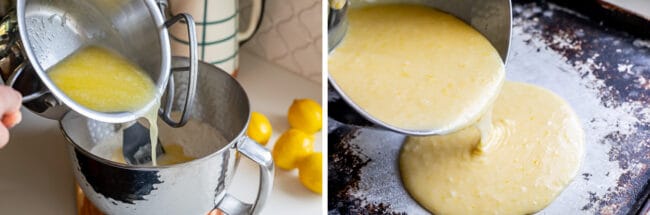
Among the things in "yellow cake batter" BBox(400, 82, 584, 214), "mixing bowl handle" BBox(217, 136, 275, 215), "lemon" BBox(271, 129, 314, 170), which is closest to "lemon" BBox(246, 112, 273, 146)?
"lemon" BBox(271, 129, 314, 170)

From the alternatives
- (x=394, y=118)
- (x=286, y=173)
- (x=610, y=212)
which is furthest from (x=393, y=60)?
(x=610, y=212)

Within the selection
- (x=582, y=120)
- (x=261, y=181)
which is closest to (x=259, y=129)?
(x=261, y=181)

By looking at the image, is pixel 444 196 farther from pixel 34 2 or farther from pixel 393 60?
pixel 34 2

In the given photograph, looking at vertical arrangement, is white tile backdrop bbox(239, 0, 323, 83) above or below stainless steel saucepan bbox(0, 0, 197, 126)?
below

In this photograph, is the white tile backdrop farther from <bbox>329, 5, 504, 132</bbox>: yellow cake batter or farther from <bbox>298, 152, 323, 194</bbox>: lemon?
<bbox>298, 152, 323, 194</bbox>: lemon

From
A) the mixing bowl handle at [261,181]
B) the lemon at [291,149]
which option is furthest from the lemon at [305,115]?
the mixing bowl handle at [261,181]
